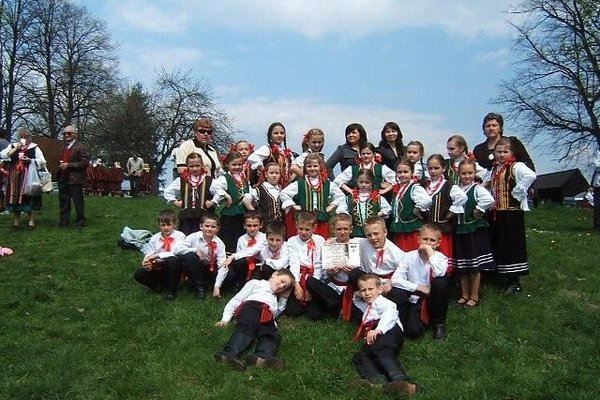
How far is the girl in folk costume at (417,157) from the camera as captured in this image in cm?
761

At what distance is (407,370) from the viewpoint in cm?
538

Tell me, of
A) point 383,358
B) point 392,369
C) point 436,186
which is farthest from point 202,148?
point 392,369

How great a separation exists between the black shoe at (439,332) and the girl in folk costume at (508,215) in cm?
162

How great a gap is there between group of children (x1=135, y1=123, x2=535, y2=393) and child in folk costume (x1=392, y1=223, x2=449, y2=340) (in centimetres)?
1

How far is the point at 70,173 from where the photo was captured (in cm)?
1203

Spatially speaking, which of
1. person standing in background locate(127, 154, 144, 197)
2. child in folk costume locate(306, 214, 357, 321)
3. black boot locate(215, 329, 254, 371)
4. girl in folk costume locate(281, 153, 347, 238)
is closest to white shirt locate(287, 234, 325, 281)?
child in folk costume locate(306, 214, 357, 321)

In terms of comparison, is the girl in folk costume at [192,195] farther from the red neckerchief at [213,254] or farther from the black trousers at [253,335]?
the black trousers at [253,335]

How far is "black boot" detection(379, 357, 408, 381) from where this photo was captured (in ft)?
16.3

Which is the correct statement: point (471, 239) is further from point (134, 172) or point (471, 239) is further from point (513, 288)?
point (134, 172)

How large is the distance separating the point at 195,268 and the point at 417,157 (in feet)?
10.1

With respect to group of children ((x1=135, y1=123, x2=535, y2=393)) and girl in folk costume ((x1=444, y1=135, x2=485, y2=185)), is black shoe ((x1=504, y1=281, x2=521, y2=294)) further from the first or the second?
girl in folk costume ((x1=444, y1=135, x2=485, y2=185))

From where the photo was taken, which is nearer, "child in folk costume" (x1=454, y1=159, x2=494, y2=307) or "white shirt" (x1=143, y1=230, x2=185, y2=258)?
"child in folk costume" (x1=454, y1=159, x2=494, y2=307)

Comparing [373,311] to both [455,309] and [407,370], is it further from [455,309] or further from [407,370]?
[455,309]

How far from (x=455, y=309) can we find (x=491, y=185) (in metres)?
1.60
